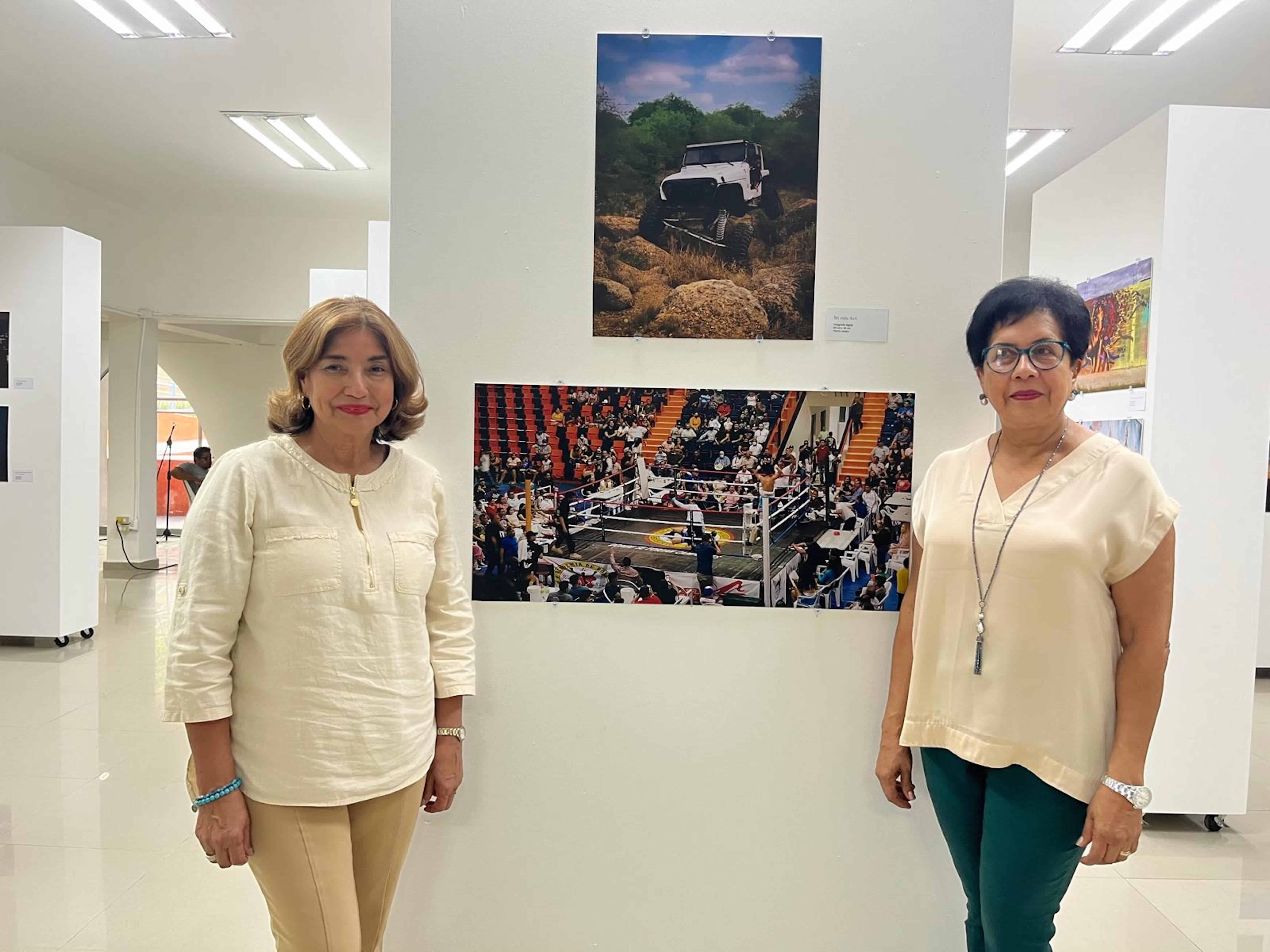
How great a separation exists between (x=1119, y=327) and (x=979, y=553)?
8.35ft

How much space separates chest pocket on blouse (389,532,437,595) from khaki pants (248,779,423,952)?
0.43 meters

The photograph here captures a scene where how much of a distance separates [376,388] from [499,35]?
1.05m

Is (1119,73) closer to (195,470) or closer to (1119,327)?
(1119,327)

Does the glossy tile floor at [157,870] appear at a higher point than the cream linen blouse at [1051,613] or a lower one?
lower

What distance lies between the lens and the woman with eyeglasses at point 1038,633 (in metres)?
1.63

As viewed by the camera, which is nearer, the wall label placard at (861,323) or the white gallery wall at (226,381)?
the wall label placard at (861,323)

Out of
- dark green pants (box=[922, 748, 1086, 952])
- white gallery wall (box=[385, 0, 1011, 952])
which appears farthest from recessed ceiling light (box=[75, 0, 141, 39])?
dark green pants (box=[922, 748, 1086, 952])

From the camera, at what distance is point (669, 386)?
2.22 m

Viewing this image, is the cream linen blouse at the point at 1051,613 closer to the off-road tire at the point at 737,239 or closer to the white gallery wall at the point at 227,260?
the off-road tire at the point at 737,239

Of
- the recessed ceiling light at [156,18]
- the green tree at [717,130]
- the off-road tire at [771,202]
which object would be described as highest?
the recessed ceiling light at [156,18]

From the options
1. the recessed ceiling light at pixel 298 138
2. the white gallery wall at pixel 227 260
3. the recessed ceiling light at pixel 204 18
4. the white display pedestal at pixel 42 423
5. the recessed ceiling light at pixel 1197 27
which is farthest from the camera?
the white gallery wall at pixel 227 260

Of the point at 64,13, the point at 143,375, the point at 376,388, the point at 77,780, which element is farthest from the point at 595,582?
the point at 143,375

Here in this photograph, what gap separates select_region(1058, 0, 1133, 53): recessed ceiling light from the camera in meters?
4.46

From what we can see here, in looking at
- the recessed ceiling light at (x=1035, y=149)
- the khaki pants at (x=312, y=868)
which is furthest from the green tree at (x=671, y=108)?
the recessed ceiling light at (x=1035, y=149)
